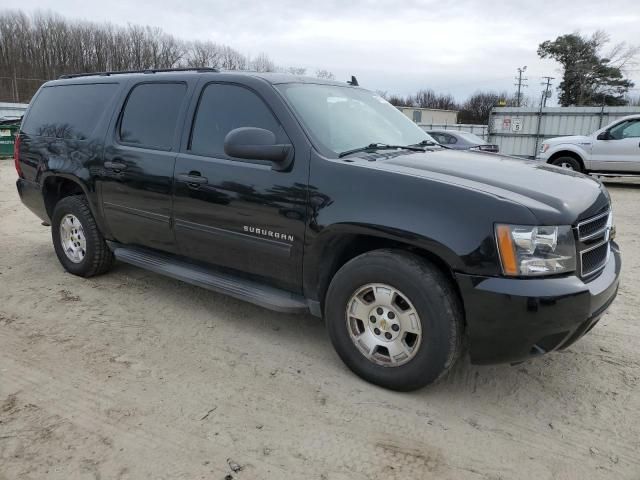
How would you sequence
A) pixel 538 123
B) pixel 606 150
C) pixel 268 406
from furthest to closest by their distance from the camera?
1. pixel 538 123
2. pixel 606 150
3. pixel 268 406

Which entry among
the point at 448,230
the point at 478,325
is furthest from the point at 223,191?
the point at 478,325

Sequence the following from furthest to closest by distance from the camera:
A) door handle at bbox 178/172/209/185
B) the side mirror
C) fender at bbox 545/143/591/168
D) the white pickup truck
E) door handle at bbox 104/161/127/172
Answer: fender at bbox 545/143/591/168 → the white pickup truck → door handle at bbox 104/161/127/172 → door handle at bbox 178/172/209/185 → the side mirror

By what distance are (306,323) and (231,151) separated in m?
1.59

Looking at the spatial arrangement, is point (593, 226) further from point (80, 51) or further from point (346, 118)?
point (80, 51)

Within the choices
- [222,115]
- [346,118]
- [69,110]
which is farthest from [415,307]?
[69,110]

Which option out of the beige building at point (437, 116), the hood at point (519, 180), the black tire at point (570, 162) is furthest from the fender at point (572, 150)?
the beige building at point (437, 116)

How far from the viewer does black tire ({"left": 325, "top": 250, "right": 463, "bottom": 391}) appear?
2.71m

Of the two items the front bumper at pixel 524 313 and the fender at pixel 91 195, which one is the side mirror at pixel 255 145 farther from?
the fender at pixel 91 195

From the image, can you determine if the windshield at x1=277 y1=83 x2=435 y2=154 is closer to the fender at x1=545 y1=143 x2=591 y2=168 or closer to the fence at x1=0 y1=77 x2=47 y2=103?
the fender at x1=545 y1=143 x2=591 y2=168

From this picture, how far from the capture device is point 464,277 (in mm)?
2623

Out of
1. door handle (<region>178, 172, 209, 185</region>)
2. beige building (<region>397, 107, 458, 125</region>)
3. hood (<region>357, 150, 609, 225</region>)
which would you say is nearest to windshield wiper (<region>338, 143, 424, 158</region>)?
hood (<region>357, 150, 609, 225</region>)

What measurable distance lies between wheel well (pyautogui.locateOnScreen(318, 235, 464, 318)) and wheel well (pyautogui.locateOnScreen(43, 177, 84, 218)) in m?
2.99

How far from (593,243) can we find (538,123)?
1686cm

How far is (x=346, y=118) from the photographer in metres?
3.68
